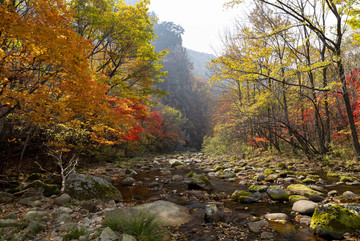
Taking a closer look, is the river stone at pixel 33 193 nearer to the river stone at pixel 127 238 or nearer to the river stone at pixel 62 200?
the river stone at pixel 62 200

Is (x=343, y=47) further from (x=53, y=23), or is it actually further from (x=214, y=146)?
(x=214, y=146)

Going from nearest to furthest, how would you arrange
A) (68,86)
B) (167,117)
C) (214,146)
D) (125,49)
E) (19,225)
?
(19,225) → (68,86) → (125,49) → (214,146) → (167,117)

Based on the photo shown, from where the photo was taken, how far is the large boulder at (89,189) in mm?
5609

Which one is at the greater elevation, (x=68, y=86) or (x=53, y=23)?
(x=53, y=23)

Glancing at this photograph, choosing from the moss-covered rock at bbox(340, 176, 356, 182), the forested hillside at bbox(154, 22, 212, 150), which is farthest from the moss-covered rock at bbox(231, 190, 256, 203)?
the forested hillside at bbox(154, 22, 212, 150)

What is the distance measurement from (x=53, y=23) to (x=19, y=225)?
492 centimetres

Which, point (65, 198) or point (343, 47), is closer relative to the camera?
point (65, 198)

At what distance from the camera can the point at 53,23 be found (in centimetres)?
490

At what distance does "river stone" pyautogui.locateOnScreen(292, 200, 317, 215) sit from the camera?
432 centimetres

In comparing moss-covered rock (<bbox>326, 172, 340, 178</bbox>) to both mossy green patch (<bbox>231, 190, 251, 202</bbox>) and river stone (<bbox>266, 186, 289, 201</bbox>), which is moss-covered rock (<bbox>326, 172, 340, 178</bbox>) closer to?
river stone (<bbox>266, 186, 289, 201</bbox>)

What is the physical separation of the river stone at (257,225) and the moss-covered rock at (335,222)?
912 mm

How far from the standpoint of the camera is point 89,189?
19.0 feet

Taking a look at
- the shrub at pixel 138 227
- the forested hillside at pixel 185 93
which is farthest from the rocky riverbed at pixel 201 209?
the forested hillside at pixel 185 93

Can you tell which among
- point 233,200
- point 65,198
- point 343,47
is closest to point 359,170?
point 343,47
